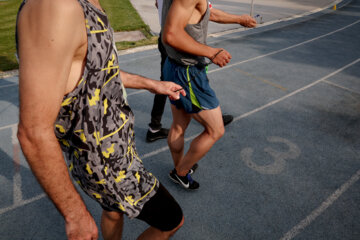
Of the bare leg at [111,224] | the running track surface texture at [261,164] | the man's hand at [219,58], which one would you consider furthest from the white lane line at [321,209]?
the man's hand at [219,58]

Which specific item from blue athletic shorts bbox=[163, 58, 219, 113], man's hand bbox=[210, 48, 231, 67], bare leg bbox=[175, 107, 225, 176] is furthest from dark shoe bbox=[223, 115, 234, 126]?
man's hand bbox=[210, 48, 231, 67]

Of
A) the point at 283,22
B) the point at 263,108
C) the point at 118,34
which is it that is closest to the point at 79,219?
the point at 263,108

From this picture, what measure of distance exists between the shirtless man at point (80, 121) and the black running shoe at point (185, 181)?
1.14 meters

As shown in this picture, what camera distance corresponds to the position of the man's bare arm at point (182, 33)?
71.3 inches

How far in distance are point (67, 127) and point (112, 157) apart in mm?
257

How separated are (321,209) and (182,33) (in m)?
2.20

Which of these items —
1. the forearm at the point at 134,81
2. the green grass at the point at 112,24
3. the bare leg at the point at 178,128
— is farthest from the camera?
the green grass at the point at 112,24

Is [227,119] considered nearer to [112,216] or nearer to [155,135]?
[155,135]

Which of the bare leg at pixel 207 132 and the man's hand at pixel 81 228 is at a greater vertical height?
the man's hand at pixel 81 228

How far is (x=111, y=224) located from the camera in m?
1.47

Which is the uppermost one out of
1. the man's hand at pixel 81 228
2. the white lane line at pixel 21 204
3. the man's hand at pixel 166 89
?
the man's hand at pixel 166 89

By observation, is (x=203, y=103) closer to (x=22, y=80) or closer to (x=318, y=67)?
(x=22, y=80)

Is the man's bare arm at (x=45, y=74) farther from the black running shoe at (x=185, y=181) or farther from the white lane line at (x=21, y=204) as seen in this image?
the white lane line at (x=21, y=204)

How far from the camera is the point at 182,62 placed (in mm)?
2148
